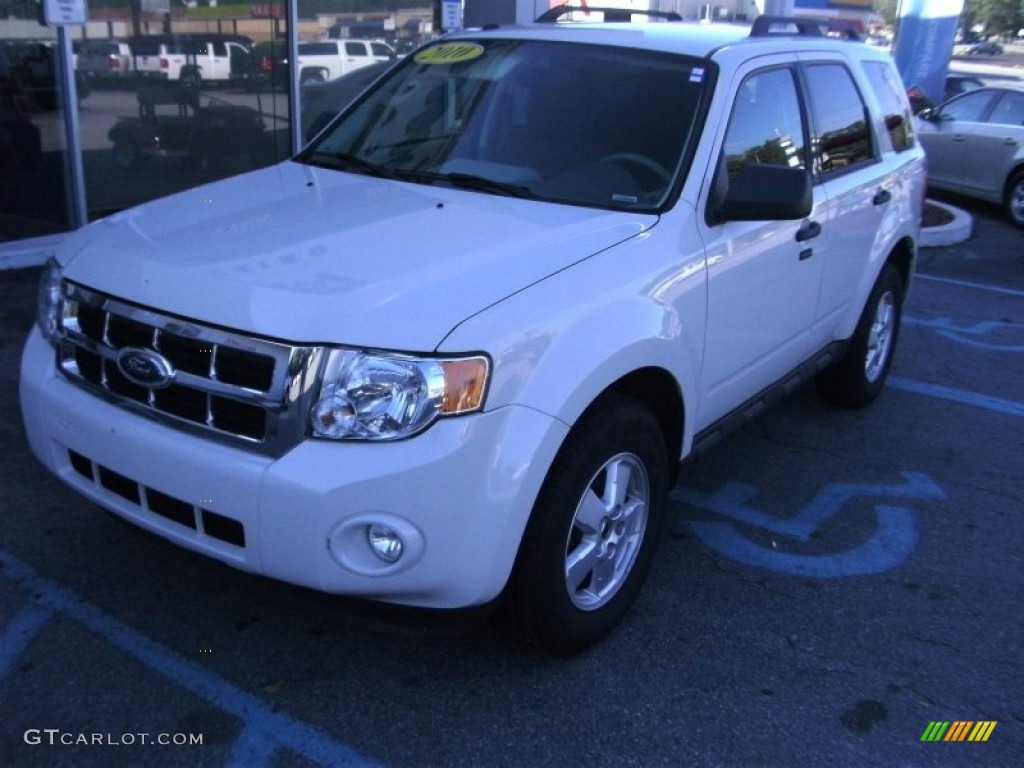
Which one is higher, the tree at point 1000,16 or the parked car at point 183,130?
the tree at point 1000,16

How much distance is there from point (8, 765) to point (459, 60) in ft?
10.3

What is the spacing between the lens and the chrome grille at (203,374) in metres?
2.66

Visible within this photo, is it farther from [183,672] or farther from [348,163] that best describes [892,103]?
[183,672]

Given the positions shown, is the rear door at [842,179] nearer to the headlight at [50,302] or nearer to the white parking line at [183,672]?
the white parking line at [183,672]

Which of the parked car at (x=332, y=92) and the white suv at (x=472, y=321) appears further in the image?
the parked car at (x=332, y=92)

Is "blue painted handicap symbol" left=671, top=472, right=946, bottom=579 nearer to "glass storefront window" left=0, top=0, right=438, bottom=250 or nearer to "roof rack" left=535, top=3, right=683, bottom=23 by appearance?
"roof rack" left=535, top=3, right=683, bottom=23

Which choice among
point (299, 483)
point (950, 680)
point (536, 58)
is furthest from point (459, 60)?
point (950, 680)

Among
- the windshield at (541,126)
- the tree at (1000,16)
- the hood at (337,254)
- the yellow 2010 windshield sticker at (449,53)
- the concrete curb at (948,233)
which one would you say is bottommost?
the concrete curb at (948,233)

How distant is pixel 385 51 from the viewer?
35.5 ft

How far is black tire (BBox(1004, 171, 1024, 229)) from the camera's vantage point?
1187 centimetres

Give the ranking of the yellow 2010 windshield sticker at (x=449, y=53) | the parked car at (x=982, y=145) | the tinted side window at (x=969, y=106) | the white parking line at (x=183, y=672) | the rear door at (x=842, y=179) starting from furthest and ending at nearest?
the tinted side window at (x=969, y=106) → the parked car at (x=982, y=145) → the rear door at (x=842, y=179) → the yellow 2010 windshield sticker at (x=449, y=53) → the white parking line at (x=183, y=672)

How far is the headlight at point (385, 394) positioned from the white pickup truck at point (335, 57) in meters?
7.96

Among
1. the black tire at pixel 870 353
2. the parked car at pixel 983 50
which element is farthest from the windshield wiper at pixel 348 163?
the parked car at pixel 983 50

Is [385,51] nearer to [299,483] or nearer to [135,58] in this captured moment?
Answer: [135,58]
